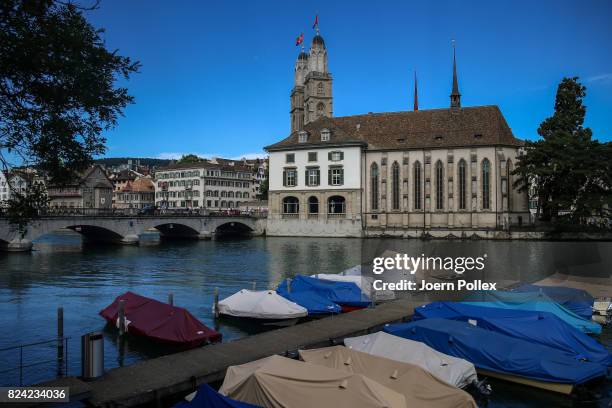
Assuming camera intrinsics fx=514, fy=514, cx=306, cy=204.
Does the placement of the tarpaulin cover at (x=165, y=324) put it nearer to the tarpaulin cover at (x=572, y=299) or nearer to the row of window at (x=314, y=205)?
the tarpaulin cover at (x=572, y=299)

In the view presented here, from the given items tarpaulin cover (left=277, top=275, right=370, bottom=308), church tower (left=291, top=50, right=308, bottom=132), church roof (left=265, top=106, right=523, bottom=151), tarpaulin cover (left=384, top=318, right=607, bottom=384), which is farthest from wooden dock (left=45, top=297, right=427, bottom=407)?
church tower (left=291, top=50, right=308, bottom=132)

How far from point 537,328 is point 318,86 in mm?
99377

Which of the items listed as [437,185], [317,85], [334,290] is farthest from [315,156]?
[334,290]

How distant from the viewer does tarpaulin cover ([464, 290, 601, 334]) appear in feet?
64.1

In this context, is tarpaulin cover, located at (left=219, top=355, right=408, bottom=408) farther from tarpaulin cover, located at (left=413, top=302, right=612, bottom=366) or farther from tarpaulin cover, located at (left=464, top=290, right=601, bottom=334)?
tarpaulin cover, located at (left=464, top=290, right=601, bottom=334)

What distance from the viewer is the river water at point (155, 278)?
690 inches

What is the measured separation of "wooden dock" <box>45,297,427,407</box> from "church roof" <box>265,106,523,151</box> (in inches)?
2595

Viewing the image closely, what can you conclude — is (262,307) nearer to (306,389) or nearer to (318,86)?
(306,389)

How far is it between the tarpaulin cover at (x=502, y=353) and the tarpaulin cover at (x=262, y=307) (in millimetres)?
5993

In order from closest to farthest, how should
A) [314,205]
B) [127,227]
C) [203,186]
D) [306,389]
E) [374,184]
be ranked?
[306,389] → [127,227] → [374,184] → [314,205] → [203,186]

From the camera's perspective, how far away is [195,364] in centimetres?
1428

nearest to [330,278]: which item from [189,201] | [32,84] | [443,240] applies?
[32,84]

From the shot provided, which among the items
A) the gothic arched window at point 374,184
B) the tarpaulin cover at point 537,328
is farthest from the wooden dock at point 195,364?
the gothic arched window at point 374,184

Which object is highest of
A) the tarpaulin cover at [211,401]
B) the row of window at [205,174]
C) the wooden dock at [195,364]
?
the row of window at [205,174]
